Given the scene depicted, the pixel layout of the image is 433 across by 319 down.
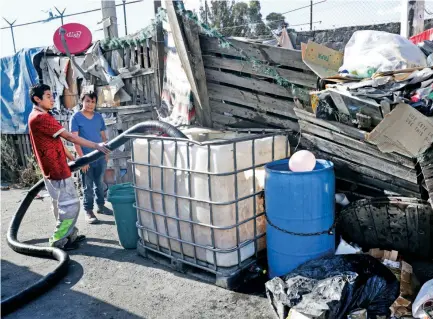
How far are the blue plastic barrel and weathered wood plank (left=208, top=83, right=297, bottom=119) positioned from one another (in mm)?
1073

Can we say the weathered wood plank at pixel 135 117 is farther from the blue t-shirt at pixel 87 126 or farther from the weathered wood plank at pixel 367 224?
the weathered wood plank at pixel 367 224

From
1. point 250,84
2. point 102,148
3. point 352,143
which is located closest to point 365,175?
point 352,143

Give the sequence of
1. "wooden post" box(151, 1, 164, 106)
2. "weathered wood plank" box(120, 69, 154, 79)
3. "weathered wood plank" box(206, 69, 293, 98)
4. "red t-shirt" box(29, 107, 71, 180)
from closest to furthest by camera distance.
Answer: "weathered wood plank" box(206, 69, 293, 98), "red t-shirt" box(29, 107, 71, 180), "wooden post" box(151, 1, 164, 106), "weathered wood plank" box(120, 69, 154, 79)

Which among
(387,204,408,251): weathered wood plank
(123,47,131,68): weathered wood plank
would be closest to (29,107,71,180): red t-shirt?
(123,47,131,68): weathered wood plank

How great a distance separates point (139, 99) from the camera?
678cm

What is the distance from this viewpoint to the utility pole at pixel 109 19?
25.8ft

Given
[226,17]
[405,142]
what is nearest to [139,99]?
[405,142]

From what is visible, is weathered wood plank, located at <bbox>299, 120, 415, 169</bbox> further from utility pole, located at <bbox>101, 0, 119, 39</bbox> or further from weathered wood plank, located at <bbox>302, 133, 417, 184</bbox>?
utility pole, located at <bbox>101, 0, 119, 39</bbox>

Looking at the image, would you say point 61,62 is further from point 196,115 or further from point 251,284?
point 251,284

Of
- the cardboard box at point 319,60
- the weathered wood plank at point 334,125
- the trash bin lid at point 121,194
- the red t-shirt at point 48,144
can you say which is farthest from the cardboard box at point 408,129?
the red t-shirt at point 48,144

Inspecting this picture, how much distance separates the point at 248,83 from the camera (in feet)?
14.2

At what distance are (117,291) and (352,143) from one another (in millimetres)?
2663

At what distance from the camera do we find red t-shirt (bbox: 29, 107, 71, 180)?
432 centimetres

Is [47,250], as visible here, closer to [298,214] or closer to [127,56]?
[298,214]
